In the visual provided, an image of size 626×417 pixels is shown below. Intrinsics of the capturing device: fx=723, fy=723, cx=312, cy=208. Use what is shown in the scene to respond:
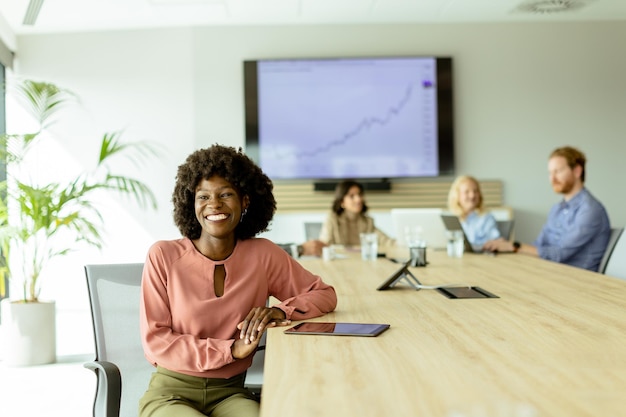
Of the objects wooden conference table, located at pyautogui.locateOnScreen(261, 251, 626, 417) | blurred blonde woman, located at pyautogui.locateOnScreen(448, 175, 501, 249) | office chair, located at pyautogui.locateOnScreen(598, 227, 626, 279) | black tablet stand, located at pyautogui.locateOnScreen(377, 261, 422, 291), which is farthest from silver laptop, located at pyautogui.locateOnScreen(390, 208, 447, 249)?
wooden conference table, located at pyautogui.locateOnScreen(261, 251, 626, 417)

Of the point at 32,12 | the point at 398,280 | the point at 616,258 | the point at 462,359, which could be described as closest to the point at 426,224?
the point at 616,258

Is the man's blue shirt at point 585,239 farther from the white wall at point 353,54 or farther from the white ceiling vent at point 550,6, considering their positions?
the white wall at point 353,54

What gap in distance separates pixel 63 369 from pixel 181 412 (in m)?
3.07

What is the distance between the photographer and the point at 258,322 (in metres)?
1.86

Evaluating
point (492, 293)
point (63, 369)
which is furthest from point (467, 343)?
point (63, 369)

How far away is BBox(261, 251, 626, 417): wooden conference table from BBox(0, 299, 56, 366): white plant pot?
2.87 metres

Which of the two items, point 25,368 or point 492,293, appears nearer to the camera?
point 492,293

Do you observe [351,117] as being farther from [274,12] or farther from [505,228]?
[505,228]

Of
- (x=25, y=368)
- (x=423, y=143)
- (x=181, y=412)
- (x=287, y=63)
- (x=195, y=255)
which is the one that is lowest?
(x=25, y=368)

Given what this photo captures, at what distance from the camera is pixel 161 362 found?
1.92 m

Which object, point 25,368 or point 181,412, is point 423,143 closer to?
point 25,368

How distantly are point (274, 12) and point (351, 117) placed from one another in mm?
1174

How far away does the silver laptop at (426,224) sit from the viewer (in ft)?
14.6

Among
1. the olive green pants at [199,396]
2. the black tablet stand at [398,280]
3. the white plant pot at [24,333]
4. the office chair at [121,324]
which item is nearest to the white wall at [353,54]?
the white plant pot at [24,333]
